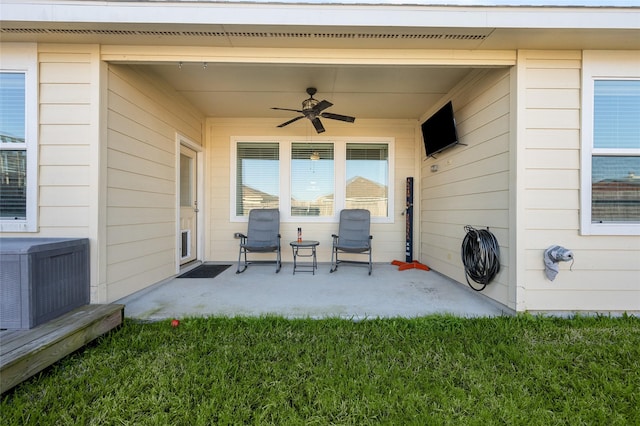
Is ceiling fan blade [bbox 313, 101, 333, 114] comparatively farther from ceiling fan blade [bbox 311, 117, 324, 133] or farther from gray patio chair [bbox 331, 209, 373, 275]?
gray patio chair [bbox 331, 209, 373, 275]

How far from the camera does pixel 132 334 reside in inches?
80.3

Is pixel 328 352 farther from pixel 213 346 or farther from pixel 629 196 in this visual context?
pixel 629 196

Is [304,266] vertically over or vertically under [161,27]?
under

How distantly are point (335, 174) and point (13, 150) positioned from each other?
3843mm

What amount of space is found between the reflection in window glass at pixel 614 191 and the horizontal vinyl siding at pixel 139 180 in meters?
4.58

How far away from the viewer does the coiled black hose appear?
264 cm

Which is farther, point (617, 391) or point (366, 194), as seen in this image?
point (366, 194)

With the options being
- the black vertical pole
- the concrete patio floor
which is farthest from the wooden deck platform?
the black vertical pole

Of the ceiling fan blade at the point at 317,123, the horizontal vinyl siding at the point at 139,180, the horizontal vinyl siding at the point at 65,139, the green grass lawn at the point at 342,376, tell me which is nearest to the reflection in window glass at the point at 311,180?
the ceiling fan blade at the point at 317,123

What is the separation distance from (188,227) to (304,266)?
2.01 m

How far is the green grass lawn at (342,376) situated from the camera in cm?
129

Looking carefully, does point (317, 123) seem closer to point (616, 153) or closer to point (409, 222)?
point (409, 222)

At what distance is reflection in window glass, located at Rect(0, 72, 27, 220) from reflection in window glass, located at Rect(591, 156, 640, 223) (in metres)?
5.24

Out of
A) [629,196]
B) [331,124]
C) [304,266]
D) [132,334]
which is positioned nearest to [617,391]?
[629,196]
